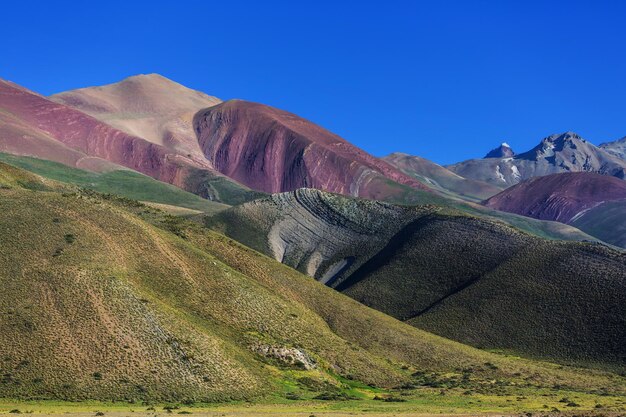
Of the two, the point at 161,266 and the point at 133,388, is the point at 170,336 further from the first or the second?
the point at 161,266

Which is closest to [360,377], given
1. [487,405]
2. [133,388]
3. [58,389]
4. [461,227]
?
[487,405]

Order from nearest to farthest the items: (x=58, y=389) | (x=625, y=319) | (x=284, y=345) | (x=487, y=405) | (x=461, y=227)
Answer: (x=58, y=389), (x=487, y=405), (x=284, y=345), (x=625, y=319), (x=461, y=227)

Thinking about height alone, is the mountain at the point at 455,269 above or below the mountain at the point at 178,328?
above

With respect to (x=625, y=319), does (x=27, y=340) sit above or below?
below

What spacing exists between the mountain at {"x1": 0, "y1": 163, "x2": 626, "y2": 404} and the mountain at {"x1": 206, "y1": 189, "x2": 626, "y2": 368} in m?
17.0

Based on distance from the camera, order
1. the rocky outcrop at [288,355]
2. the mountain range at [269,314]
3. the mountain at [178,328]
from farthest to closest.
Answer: the rocky outcrop at [288,355]
the mountain range at [269,314]
the mountain at [178,328]

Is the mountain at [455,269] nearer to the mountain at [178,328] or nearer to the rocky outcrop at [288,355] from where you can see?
the mountain at [178,328]

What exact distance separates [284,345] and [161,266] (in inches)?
658

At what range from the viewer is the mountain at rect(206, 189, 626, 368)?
116m

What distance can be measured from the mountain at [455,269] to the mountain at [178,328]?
17028 mm

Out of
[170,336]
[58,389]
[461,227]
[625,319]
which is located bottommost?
[58,389]

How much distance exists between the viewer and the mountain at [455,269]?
381ft

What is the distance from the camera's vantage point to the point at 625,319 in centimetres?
11619

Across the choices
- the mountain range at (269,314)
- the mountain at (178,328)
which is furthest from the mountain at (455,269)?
the mountain at (178,328)
